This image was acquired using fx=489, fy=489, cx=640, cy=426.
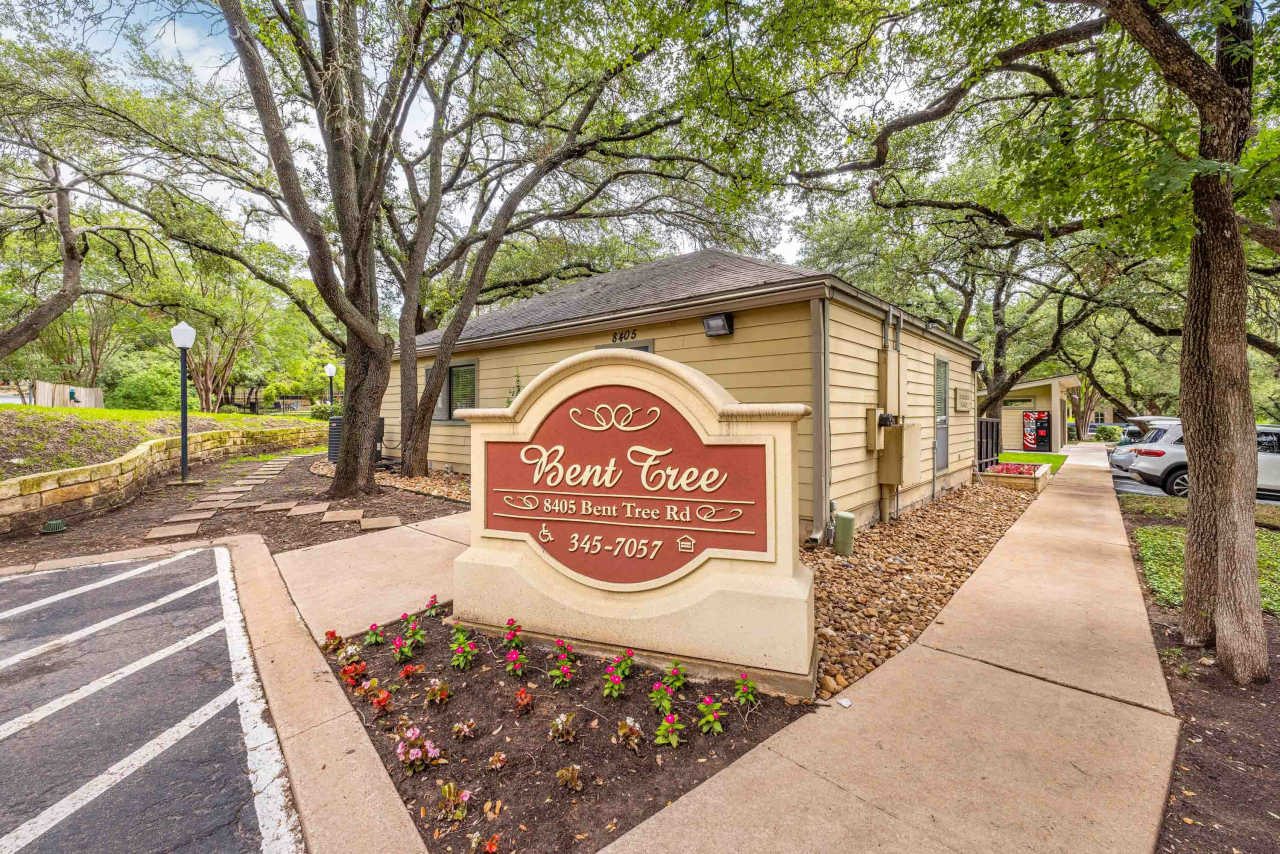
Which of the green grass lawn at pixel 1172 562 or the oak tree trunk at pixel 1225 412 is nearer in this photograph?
the oak tree trunk at pixel 1225 412

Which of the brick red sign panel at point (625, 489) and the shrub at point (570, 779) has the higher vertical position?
the brick red sign panel at point (625, 489)

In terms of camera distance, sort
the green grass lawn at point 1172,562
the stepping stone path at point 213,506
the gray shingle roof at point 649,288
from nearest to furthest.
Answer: the green grass lawn at point 1172,562, the stepping stone path at point 213,506, the gray shingle roof at point 649,288

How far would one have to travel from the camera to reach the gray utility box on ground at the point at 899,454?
20.0ft

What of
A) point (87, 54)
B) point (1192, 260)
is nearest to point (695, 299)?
point (1192, 260)

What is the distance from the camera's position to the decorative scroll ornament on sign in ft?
8.83

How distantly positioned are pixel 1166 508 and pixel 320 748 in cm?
1116

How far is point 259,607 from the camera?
3.53 m

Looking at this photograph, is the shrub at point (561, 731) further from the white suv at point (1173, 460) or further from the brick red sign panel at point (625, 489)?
the white suv at point (1173, 460)

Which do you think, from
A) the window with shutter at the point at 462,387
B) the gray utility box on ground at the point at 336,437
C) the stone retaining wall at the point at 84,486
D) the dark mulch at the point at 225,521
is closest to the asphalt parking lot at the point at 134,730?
the dark mulch at the point at 225,521

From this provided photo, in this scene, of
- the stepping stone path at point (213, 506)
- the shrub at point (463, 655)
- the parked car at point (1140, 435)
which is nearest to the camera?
the shrub at point (463, 655)

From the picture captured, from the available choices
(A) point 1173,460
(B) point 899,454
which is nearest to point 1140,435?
(A) point 1173,460

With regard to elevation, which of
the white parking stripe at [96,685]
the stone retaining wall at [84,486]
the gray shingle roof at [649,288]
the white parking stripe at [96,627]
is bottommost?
the white parking stripe at [96,685]

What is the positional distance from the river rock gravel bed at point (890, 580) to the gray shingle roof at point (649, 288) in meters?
2.97

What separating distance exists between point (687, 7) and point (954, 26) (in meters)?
2.40
